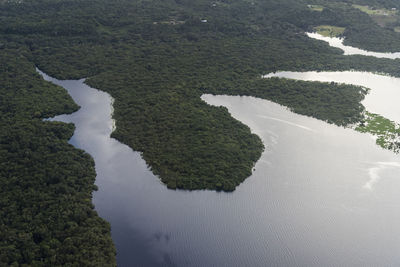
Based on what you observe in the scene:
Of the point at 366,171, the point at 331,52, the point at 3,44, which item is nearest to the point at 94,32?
the point at 3,44

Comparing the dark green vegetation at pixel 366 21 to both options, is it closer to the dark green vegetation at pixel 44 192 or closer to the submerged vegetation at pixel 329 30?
the submerged vegetation at pixel 329 30

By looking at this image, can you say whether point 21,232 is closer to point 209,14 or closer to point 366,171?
point 366,171

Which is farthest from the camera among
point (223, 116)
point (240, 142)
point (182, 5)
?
point (182, 5)

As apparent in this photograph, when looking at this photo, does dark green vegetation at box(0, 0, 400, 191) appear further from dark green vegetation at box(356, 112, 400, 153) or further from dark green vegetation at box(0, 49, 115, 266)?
dark green vegetation at box(0, 49, 115, 266)

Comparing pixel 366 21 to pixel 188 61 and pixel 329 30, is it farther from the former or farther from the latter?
pixel 188 61

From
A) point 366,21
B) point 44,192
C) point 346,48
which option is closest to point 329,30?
point 366,21

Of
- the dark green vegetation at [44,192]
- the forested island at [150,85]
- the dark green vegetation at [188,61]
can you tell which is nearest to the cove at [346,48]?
the forested island at [150,85]
